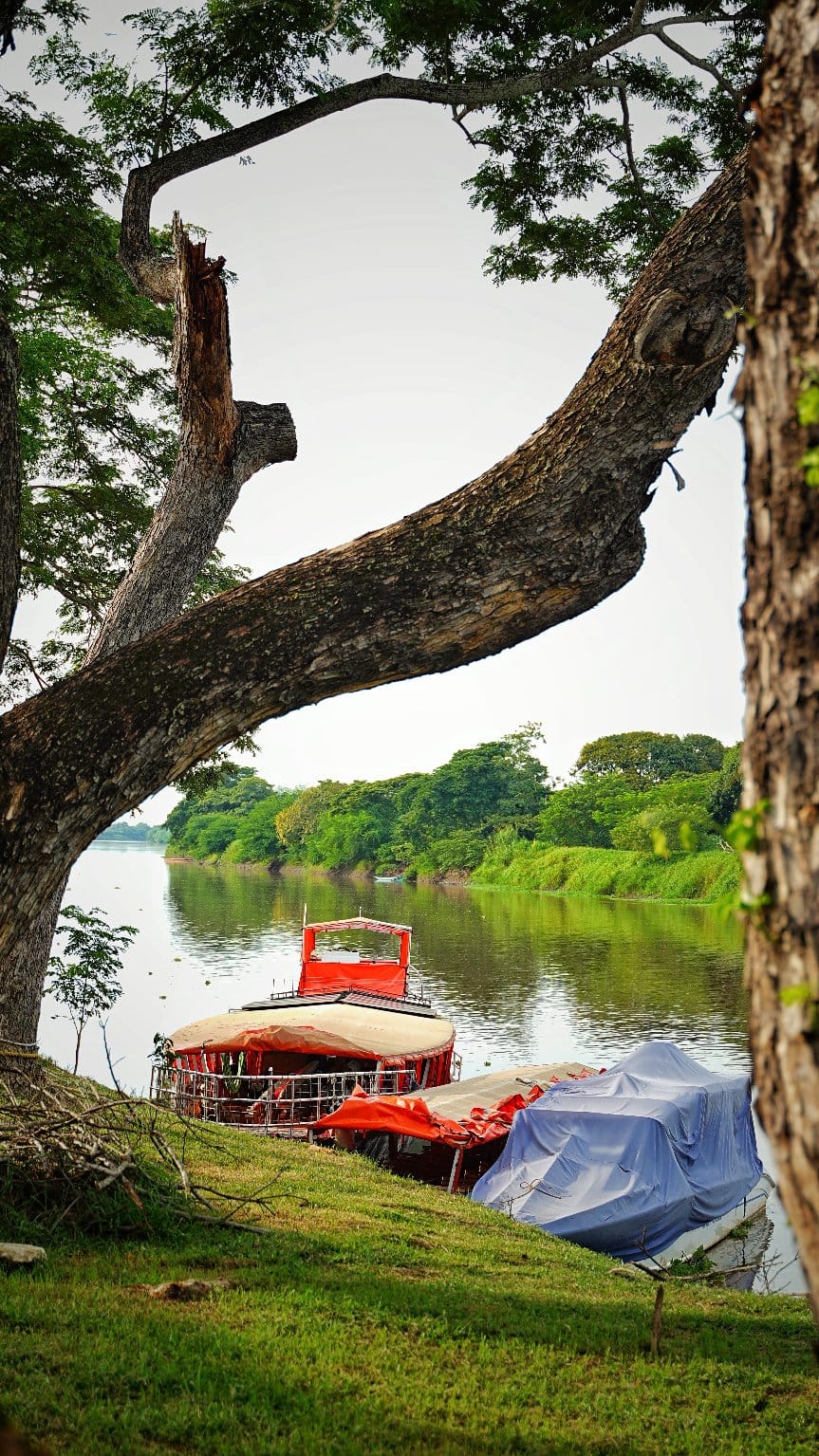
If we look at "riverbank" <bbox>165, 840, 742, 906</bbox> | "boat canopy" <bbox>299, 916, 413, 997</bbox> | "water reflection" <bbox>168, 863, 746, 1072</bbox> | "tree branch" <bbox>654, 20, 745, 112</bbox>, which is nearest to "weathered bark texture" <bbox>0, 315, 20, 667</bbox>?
"tree branch" <bbox>654, 20, 745, 112</bbox>

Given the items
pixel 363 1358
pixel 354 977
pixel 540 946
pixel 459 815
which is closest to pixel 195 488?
pixel 363 1358

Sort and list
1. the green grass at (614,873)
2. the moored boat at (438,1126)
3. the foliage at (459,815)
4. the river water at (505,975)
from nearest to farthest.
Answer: the moored boat at (438,1126)
the river water at (505,975)
the green grass at (614,873)
the foliage at (459,815)

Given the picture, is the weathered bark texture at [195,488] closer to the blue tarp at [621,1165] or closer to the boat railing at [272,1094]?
the blue tarp at [621,1165]

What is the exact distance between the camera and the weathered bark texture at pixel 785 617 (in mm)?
1546

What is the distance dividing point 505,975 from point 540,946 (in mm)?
6883

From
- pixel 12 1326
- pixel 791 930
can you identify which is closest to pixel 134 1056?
pixel 12 1326

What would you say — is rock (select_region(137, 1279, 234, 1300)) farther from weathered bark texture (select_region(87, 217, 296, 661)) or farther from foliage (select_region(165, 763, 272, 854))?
foliage (select_region(165, 763, 272, 854))

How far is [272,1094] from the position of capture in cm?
1462

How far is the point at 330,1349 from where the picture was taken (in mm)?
4473

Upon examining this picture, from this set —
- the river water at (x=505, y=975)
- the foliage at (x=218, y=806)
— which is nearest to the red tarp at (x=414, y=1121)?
the river water at (x=505, y=975)

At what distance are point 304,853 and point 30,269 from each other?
9142cm

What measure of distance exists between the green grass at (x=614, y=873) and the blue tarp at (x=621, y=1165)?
108ft

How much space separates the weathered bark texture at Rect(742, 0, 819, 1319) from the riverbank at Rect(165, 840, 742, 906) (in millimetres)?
42171

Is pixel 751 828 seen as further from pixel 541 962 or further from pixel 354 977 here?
pixel 541 962
